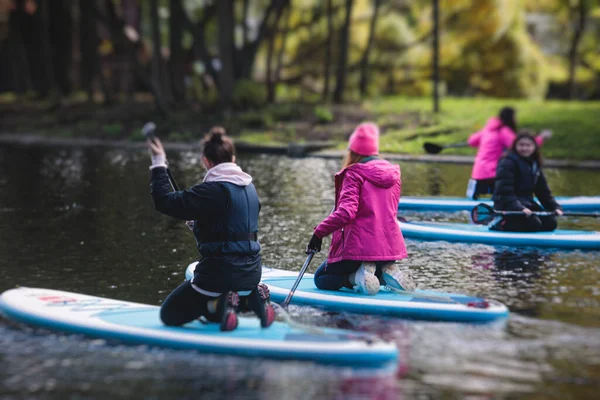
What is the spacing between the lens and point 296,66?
44.0m

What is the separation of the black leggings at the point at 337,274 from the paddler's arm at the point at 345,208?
440 mm

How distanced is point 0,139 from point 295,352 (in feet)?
81.3

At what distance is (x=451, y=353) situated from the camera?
6730 mm

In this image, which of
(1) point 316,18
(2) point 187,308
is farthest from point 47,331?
(1) point 316,18

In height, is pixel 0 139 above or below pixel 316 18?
below

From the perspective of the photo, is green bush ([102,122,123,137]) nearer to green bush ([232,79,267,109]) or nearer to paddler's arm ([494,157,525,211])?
green bush ([232,79,267,109])

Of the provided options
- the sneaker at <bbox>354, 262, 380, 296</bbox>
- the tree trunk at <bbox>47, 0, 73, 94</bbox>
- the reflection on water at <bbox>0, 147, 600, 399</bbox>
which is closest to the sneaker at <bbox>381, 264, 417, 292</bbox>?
the sneaker at <bbox>354, 262, 380, 296</bbox>

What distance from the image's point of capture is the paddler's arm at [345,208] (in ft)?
25.4

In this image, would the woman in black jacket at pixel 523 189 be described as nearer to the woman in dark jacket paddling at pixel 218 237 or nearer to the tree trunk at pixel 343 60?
the woman in dark jacket paddling at pixel 218 237

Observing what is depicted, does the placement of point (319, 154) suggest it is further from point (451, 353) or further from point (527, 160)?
point (451, 353)

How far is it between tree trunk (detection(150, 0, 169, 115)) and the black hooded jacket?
1949 centimetres

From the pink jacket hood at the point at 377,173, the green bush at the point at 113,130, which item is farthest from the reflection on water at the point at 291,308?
the green bush at the point at 113,130

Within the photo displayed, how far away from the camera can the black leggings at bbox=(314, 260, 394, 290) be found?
26.8ft

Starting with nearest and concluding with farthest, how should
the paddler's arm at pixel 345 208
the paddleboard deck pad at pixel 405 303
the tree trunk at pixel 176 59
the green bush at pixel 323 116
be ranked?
the paddleboard deck pad at pixel 405 303 < the paddler's arm at pixel 345 208 < the green bush at pixel 323 116 < the tree trunk at pixel 176 59
